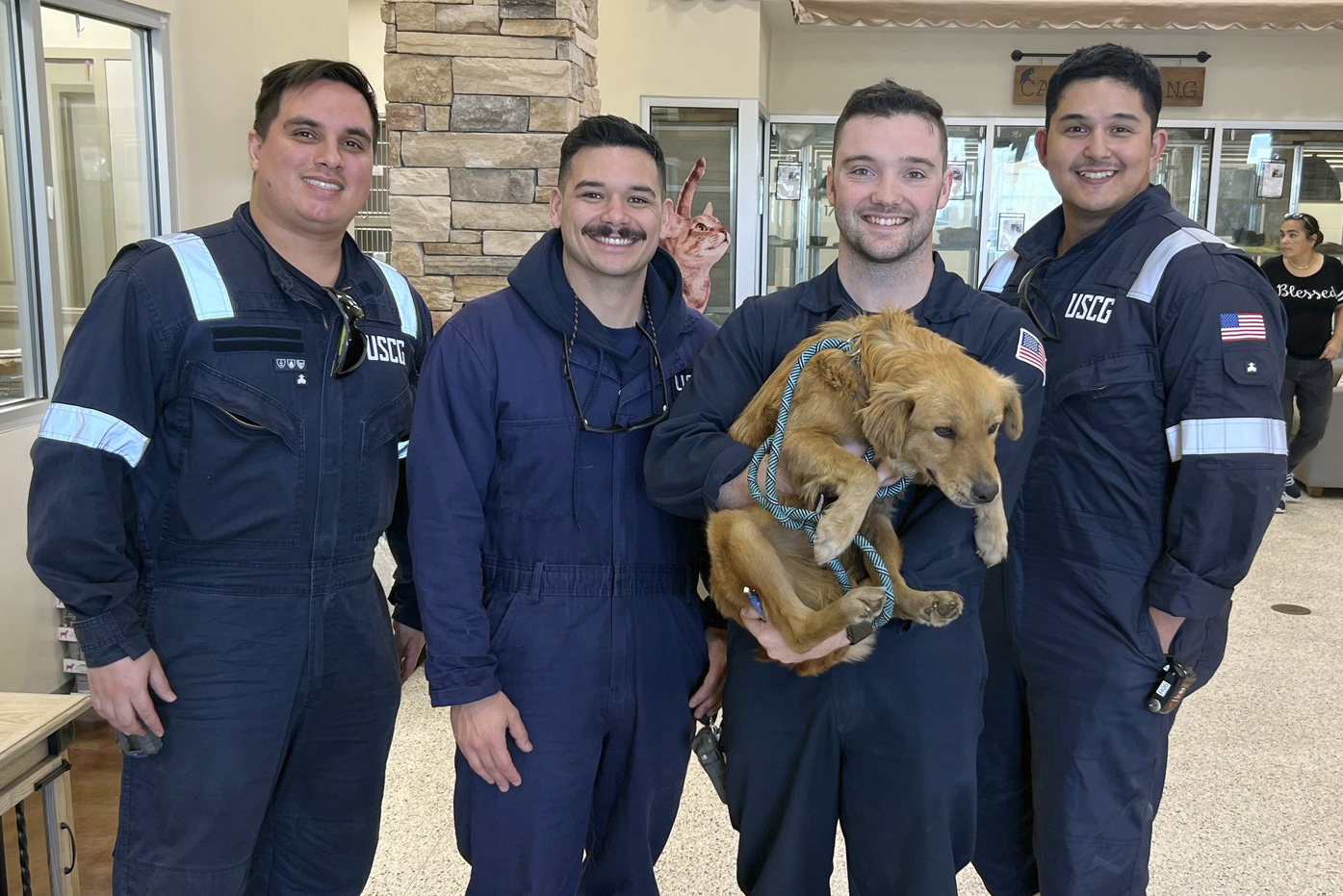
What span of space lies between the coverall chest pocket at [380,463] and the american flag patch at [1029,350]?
1.17 m

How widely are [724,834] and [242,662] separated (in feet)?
5.71

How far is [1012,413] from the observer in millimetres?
1612

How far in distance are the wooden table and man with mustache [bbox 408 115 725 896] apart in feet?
2.55

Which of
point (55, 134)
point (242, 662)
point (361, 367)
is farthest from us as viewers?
point (55, 134)

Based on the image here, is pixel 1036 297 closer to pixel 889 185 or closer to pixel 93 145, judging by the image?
pixel 889 185

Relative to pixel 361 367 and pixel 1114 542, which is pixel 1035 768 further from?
pixel 361 367

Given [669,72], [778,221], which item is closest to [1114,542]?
[669,72]

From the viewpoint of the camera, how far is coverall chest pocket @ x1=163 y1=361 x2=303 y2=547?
1.76 m

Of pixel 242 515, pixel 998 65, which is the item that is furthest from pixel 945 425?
pixel 998 65

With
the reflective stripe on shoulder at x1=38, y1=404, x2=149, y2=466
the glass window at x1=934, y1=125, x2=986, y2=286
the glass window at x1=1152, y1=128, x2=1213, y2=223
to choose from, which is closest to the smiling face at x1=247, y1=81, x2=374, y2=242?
the reflective stripe on shoulder at x1=38, y1=404, x2=149, y2=466

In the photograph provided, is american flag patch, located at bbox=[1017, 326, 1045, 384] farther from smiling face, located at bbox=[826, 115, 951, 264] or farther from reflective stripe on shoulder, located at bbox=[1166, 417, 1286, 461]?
reflective stripe on shoulder, located at bbox=[1166, 417, 1286, 461]

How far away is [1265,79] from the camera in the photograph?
8.46 m

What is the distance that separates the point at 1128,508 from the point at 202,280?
182 centimetres

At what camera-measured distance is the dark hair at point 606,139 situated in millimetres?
1888
